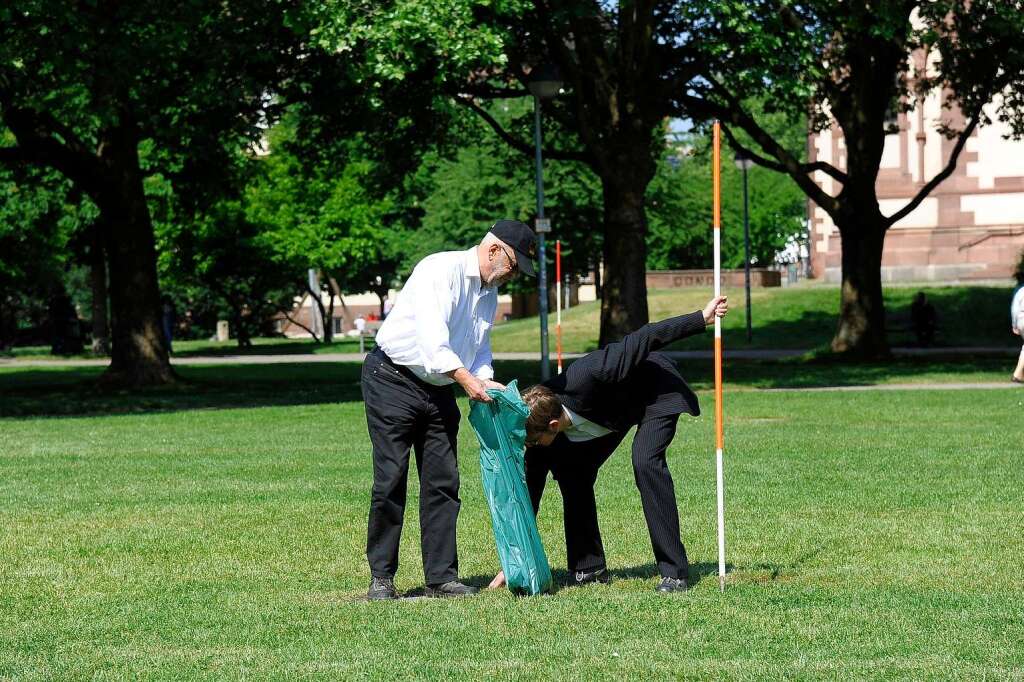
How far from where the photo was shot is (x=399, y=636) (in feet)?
23.0

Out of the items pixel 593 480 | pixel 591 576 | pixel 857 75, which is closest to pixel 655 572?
pixel 591 576

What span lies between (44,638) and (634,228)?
66.9 feet

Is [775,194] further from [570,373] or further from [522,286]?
[570,373]

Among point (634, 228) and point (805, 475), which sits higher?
point (634, 228)

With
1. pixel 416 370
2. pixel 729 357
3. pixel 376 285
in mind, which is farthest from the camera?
pixel 376 285

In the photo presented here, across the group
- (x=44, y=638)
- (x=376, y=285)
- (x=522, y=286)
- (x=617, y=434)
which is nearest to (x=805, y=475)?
(x=617, y=434)

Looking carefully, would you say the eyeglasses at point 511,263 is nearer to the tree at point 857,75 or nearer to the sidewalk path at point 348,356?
the tree at point 857,75

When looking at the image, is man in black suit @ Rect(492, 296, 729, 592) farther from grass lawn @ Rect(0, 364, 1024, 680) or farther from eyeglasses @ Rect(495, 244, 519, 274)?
eyeglasses @ Rect(495, 244, 519, 274)

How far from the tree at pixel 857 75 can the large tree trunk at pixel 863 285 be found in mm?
20

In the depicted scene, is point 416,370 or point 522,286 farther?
point 522,286

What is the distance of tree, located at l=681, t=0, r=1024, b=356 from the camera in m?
23.2

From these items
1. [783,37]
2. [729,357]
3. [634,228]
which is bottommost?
[729,357]

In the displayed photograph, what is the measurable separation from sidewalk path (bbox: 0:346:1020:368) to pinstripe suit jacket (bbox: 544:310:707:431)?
2687cm

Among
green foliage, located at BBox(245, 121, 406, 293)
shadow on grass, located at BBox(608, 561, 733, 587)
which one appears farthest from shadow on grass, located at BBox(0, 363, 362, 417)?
green foliage, located at BBox(245, 121, 406, 293)
